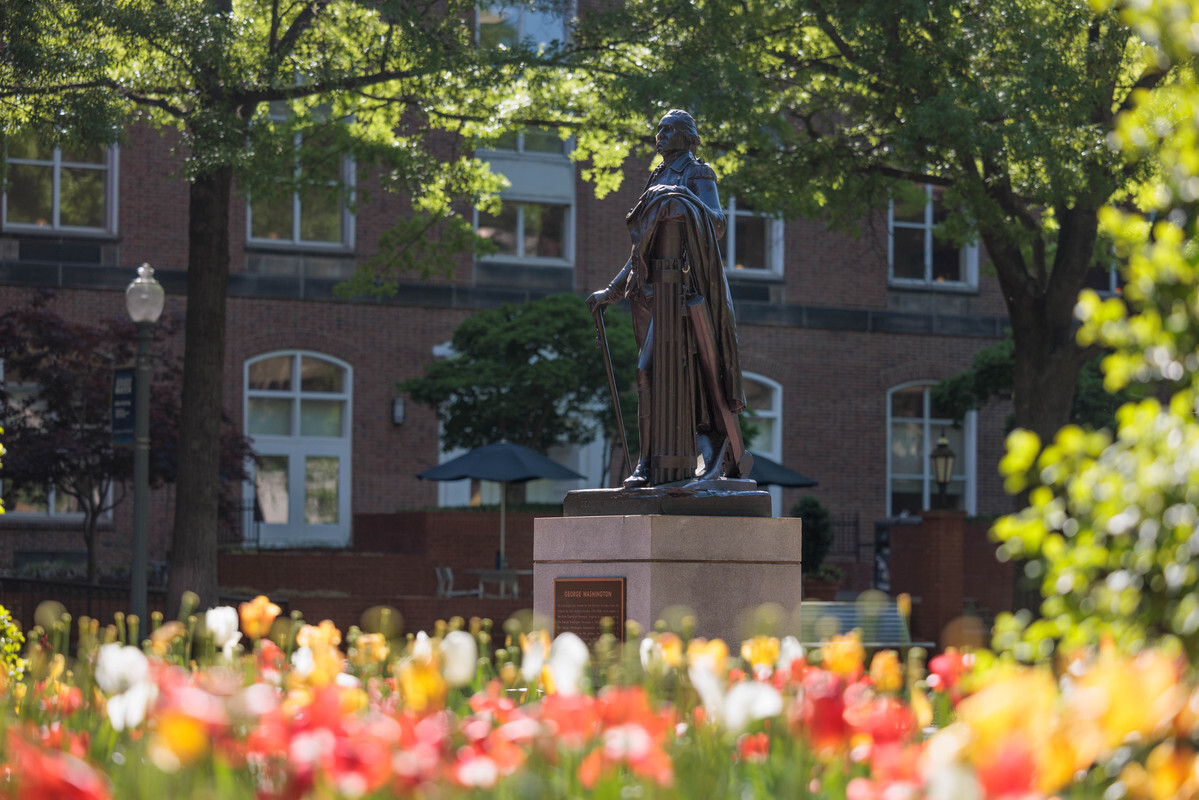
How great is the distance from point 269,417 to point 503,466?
689 centimetres

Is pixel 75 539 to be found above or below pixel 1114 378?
below

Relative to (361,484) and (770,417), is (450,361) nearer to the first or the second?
(361,484)

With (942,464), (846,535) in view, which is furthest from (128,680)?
(846,535)

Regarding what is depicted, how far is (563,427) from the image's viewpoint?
78.3 feet

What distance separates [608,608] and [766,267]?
872 inches

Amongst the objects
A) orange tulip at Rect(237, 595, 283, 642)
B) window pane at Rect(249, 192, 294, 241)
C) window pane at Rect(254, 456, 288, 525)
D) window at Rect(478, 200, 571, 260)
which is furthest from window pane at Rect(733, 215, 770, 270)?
orange tulip at Rect(237, 595, 283, 642)

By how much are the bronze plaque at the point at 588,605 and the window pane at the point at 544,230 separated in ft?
66.3

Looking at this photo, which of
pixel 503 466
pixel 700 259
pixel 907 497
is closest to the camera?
pixel 700 259

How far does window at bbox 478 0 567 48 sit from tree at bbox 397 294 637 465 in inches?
169

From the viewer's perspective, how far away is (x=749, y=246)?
98.3 ft

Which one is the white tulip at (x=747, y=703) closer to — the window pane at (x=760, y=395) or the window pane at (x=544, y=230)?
the window pane at (x=544, y=230)

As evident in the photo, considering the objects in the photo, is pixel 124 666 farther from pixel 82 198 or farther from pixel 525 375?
pixel 82 198

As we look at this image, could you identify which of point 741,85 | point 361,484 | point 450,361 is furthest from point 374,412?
point 741,85

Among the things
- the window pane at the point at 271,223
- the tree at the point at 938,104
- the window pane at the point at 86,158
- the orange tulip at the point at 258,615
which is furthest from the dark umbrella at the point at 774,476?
the orange tulip at the point at 258,615
